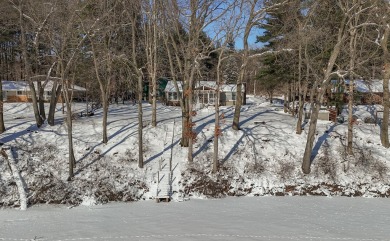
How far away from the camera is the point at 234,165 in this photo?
16844 mm

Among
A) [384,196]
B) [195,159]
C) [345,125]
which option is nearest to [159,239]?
[195,159]

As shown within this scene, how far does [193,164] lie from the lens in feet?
54.9

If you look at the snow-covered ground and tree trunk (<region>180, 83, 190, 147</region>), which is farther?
tree trunk (<region>180, 83, 190, 147</region>)

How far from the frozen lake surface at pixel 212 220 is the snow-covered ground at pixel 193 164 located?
3.24 ft

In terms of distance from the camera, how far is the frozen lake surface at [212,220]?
9.96 m

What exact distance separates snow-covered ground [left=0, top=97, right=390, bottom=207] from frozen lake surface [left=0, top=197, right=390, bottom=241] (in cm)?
99

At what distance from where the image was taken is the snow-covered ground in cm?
1484

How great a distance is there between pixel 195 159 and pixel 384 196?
883cm

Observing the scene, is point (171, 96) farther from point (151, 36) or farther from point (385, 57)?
point (385, 57)

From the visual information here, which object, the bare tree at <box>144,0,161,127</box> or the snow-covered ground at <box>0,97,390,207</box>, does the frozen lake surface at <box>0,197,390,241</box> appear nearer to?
the snow-covered ground at <box>0,97,390,207</box>

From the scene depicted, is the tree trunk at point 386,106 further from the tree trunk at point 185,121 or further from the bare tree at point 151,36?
the bare tree at point 151,36

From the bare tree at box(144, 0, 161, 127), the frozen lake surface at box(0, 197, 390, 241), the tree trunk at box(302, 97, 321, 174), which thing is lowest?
the frozen lake surface at box(0, 197, 390, 241)

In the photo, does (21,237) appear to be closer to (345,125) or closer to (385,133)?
(385,133)

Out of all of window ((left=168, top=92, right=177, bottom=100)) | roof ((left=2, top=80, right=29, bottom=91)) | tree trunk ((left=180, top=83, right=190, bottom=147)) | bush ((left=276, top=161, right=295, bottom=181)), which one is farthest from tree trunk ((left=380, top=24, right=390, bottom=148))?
roof ((left=2, top=80, right=29, bottom=91))
